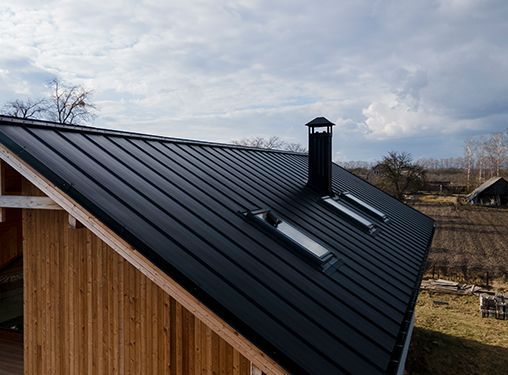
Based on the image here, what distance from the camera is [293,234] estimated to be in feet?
22.9

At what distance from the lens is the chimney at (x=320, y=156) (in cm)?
1194

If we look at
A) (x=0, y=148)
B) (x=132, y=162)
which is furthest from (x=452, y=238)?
(x=0, y=148)

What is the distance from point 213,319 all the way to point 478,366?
1204cm

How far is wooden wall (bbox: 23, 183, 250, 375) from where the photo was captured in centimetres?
473

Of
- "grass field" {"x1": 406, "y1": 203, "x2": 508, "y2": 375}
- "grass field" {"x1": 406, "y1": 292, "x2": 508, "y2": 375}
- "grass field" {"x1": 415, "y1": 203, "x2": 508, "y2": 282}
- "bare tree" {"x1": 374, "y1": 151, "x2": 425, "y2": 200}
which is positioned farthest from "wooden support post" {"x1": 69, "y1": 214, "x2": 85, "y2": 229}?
"bare tree" {"x1": 374, "y1": 151, "x2": 425, "y2": 200}

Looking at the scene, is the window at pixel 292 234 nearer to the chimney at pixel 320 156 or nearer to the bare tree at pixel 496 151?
the chimney at pixel 320 156

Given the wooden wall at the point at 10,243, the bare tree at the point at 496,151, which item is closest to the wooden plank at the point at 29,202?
the wooden wall at the point at 10,243

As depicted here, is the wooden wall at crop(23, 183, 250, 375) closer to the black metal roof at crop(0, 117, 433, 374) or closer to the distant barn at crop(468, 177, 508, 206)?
the black metal roof at crop(0, 117, 433, 374)

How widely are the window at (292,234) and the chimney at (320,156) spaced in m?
4.56

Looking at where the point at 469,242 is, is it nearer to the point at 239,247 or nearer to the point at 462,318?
the point at 462,318

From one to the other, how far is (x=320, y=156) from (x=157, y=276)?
8.80 m

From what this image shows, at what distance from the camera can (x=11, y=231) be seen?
8586 mm

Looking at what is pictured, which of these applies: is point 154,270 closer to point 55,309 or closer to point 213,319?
point 213,319

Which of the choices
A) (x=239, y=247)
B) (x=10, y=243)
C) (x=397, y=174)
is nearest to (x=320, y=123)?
(x=239, y=247)
